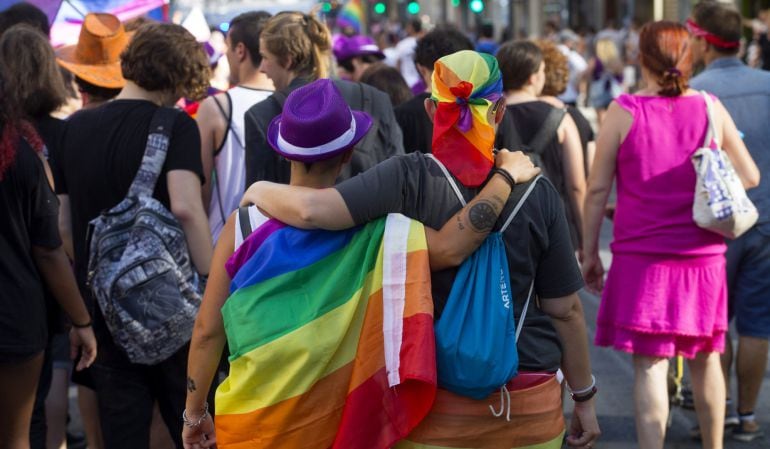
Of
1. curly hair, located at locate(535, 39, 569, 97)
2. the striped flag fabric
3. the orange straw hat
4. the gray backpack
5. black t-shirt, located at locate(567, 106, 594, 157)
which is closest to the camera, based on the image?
the striped flag fabric

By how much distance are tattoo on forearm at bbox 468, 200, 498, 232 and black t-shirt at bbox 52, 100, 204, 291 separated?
1709 mm

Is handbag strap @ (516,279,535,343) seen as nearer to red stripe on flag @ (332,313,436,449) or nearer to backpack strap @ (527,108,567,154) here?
red stripe on flag @ (332,313,436,449)

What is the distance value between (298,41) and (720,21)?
7.32 ft

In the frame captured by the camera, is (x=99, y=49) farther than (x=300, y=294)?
Yes

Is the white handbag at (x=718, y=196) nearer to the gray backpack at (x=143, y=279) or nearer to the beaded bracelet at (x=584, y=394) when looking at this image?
the beaded bracelet at (x=584, y=394)

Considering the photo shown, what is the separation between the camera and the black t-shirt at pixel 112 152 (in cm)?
451

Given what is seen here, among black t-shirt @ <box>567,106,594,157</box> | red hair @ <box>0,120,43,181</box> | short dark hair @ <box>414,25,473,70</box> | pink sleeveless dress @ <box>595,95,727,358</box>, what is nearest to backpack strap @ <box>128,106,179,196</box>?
red hair @ <box>0,120,43,181</box>

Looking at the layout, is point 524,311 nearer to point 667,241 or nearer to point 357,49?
point 667,241

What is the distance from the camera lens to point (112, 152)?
14.9 ft

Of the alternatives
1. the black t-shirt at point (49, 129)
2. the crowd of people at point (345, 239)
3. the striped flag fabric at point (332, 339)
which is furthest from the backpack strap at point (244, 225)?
the black t-shirt at point (49, 129)

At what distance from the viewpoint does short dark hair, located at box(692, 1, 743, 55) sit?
5883 mm

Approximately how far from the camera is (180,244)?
437cm

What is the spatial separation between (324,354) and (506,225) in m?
0.57

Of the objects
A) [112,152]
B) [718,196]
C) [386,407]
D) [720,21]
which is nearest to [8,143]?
[112,152]
